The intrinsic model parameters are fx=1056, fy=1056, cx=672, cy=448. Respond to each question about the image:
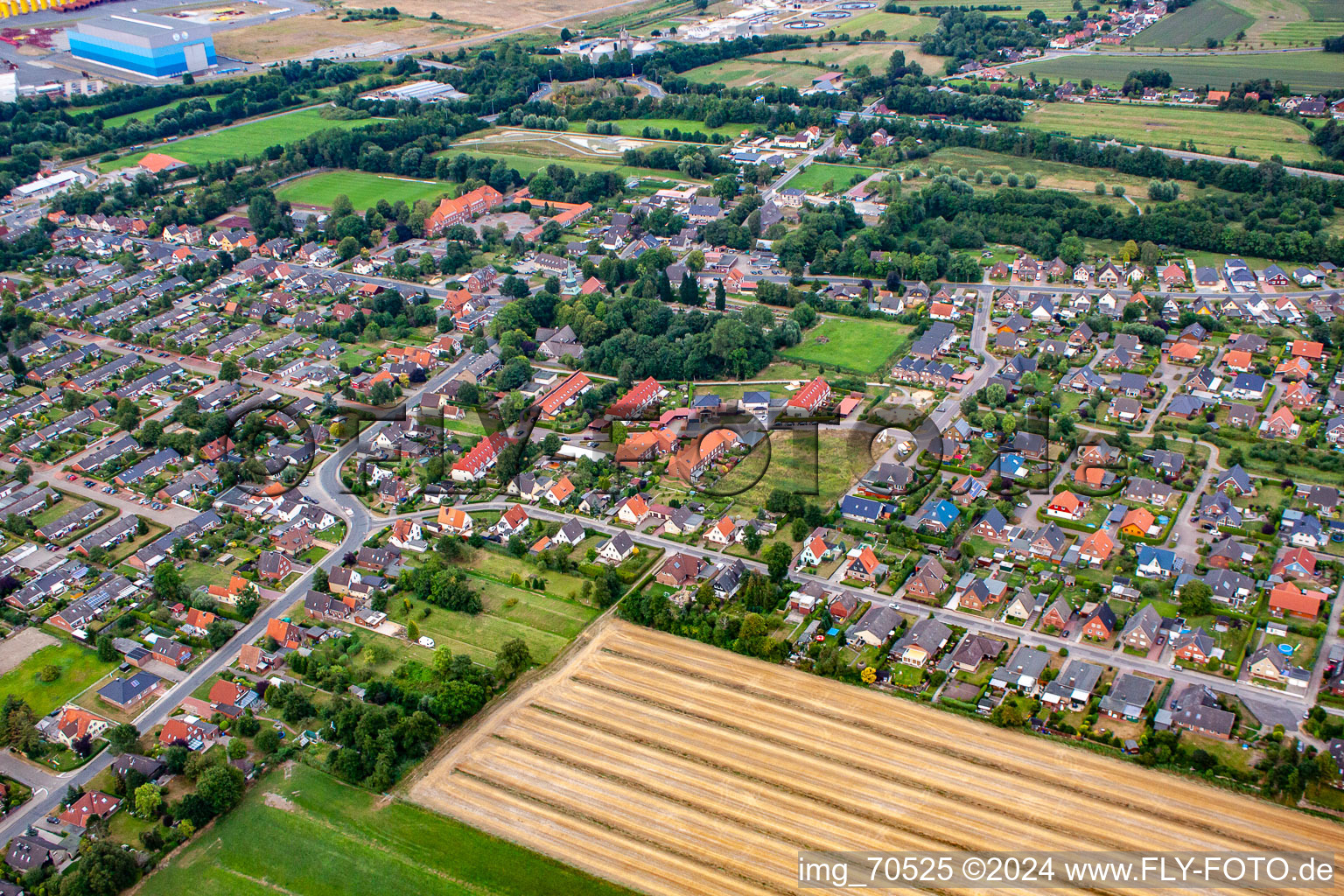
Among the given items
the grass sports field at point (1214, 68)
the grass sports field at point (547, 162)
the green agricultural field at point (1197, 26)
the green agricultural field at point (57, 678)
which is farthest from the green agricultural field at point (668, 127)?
the green agricultural field at point (57, 678)

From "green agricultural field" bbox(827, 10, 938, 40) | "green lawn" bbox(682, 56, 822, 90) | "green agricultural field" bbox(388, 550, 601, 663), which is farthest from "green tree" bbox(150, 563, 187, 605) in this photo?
"green agricultural field" bbox(827, 10, 938, 40)

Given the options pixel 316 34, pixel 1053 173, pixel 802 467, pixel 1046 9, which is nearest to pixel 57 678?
pixel 802 467

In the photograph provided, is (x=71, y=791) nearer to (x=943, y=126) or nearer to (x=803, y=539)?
(x=803, y=539)

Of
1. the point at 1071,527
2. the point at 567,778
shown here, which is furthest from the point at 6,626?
the point at 1071,527

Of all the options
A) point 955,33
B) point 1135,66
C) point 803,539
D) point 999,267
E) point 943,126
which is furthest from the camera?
point 955,33

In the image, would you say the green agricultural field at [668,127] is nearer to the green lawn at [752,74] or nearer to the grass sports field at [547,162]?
the grass sports field at [547,162]
